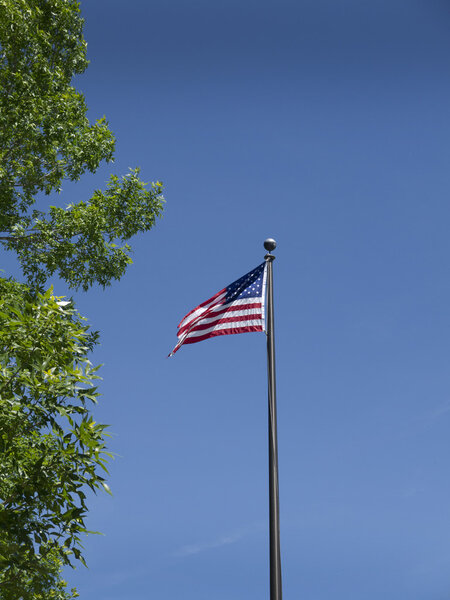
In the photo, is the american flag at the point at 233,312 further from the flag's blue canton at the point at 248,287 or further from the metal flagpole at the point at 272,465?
the metal flagpole at the point at 272,465

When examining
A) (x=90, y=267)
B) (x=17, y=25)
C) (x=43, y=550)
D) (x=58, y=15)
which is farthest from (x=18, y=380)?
(x=58, y=15)

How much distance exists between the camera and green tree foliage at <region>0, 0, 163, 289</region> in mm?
12773

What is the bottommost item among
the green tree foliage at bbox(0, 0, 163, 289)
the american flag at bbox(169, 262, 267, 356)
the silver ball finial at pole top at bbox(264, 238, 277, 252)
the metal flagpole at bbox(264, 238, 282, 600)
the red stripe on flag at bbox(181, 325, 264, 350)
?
the metal flagpole at bbox(264, 238, 282, 600)

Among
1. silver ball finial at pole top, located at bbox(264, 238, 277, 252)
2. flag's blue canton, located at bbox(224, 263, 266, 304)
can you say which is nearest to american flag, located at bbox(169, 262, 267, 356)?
flag's blue canton, located at bbox(224, 263, 266, 304)

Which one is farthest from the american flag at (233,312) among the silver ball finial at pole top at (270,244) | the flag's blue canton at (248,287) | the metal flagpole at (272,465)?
the silver ball finial at pole top at (270,244)

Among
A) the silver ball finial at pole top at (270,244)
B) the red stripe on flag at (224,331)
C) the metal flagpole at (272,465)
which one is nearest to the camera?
the metal flagpole at (272,465)

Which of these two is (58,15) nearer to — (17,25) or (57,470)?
(17,25)

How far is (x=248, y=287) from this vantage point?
1071 cm

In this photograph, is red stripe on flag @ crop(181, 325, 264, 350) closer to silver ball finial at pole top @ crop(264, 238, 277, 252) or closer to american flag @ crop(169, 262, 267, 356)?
american flag @ crop(169, 262, 267, 356)

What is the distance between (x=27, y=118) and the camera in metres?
12.5

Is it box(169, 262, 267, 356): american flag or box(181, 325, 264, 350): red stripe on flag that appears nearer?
box(181, 325, 264, 350): red stripe on flag

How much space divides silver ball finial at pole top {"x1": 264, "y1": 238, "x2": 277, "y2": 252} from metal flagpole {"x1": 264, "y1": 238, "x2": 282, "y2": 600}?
0.44 meters

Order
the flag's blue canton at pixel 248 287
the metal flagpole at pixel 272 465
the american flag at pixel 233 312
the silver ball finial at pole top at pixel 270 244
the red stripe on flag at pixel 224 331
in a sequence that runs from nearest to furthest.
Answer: the metal flagpole at pixel 272 465
the red stripe on flag at pixel 224 331
the american flag at pixel 233 312
the flag's blue canton at pixel 248 287
the silver ball finial at pole top at pixel 270 244

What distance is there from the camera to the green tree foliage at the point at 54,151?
12773mm
